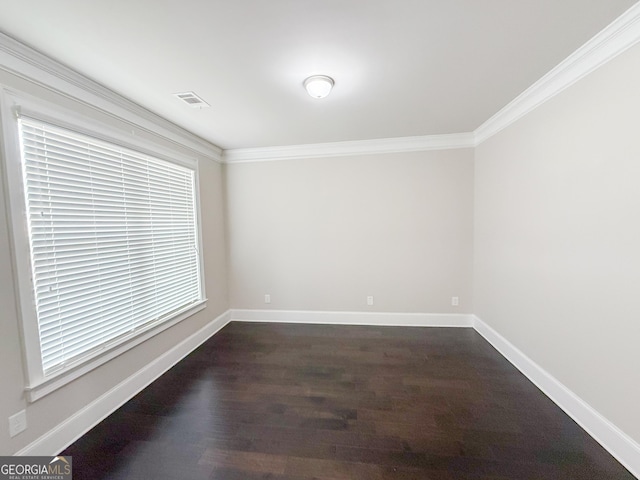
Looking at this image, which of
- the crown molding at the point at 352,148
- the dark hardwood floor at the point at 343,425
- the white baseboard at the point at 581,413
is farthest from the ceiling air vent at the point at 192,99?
the white baseboard at the point at 581,413

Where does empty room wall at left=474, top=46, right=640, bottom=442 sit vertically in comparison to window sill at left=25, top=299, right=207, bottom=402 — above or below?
above

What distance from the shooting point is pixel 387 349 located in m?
2.97

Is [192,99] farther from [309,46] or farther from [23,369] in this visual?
[23,369]

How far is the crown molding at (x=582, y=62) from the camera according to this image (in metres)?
1.45

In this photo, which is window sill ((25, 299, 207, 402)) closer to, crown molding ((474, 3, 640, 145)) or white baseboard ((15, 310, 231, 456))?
white baseboard ((15, 310, 231, 456))

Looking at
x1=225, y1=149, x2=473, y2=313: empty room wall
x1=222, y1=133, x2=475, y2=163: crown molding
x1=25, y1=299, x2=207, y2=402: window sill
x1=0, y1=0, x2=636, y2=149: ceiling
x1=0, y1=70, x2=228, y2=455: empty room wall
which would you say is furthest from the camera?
x1=225, y1=149, x2=473, y2=313: empty room wall

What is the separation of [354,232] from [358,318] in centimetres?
125

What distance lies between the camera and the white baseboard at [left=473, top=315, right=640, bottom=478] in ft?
4.92

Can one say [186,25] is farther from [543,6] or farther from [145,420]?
[145,420]

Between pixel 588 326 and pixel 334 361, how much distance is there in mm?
2080

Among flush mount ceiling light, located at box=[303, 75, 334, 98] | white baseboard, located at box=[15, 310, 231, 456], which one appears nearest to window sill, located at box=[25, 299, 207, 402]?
white baseboard, located at box=[15, 310, 231, 456]

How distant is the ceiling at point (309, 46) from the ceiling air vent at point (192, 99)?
58 millimetres

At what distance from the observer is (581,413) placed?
1809 mm

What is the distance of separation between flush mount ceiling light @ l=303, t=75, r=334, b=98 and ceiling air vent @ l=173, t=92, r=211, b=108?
96 cm
